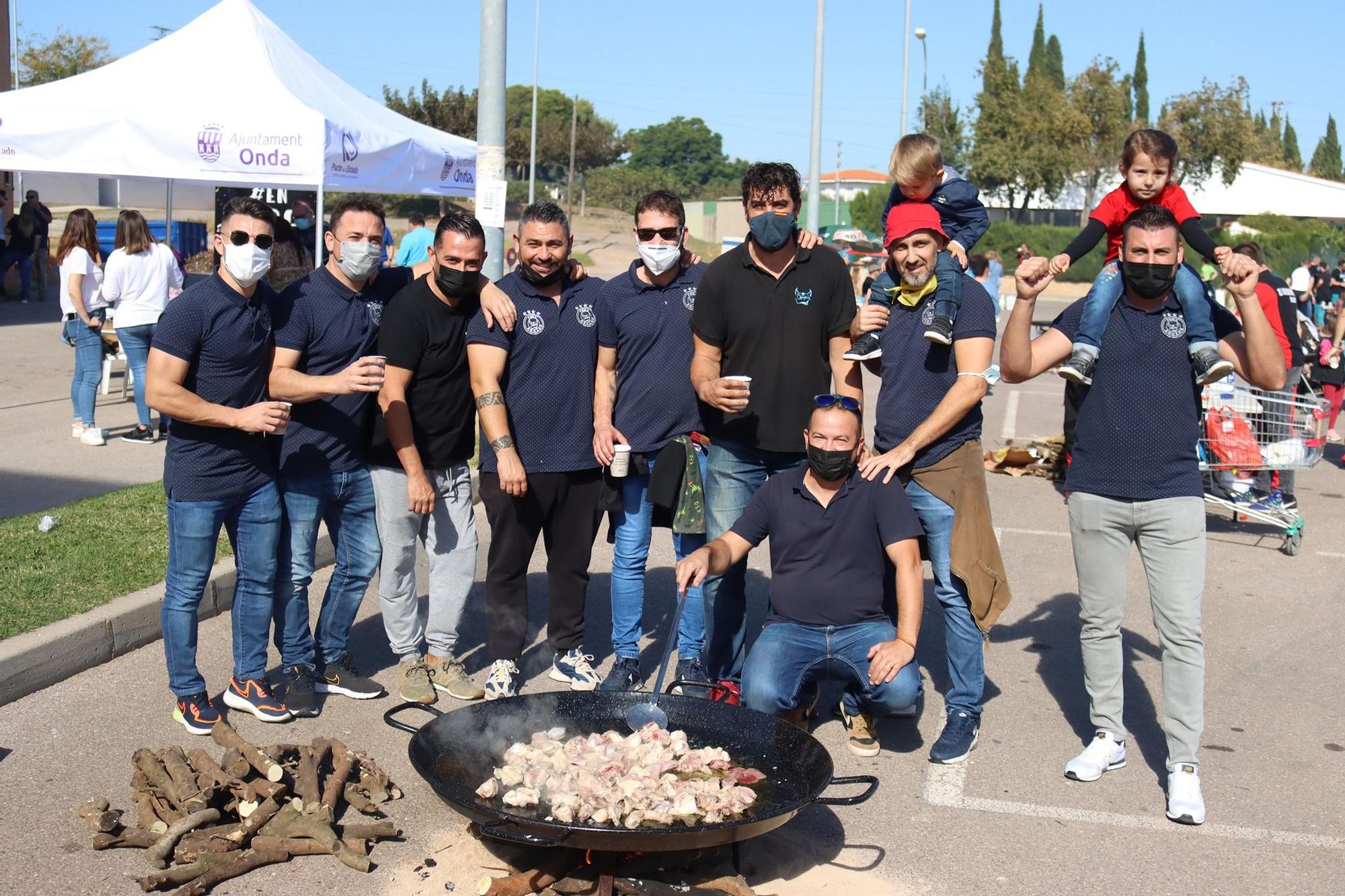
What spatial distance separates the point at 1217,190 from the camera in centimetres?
7150

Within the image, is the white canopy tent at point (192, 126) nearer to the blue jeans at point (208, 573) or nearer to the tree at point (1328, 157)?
the blue jeans at point (208, 573)

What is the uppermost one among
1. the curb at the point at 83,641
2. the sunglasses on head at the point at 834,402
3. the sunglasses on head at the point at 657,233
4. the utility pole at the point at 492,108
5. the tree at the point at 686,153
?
the tree at the point at 686,153

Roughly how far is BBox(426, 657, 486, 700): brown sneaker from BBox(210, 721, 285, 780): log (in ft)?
3.84

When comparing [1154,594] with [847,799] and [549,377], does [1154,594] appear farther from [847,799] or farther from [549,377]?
[549,377]

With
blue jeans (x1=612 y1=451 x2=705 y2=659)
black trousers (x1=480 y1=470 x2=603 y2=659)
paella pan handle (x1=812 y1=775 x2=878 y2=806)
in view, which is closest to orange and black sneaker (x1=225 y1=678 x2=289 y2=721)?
black trousers (x1=480 y1=470 x2=603 y2=659)

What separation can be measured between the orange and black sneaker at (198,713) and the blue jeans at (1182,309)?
3.76 meters

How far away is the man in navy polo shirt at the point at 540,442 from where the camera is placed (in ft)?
18.0

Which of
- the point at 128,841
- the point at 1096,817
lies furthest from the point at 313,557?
the point at 1096,817

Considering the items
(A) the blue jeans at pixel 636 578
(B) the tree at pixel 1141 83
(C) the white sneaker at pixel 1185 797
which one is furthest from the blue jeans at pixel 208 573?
(B) the tree at pixel 1141 83

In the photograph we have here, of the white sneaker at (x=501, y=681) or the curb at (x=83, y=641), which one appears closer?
the curb at (x=83, y=641)

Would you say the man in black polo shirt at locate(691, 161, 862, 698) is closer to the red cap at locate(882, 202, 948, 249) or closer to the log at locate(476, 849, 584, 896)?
the red cap at locate(882, 202, 948, 249)

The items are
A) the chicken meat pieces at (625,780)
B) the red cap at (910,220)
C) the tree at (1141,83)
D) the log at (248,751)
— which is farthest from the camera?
the tree at (1141,83)

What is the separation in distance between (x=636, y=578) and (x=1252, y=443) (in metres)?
5.29

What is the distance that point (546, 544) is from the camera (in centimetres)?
578
